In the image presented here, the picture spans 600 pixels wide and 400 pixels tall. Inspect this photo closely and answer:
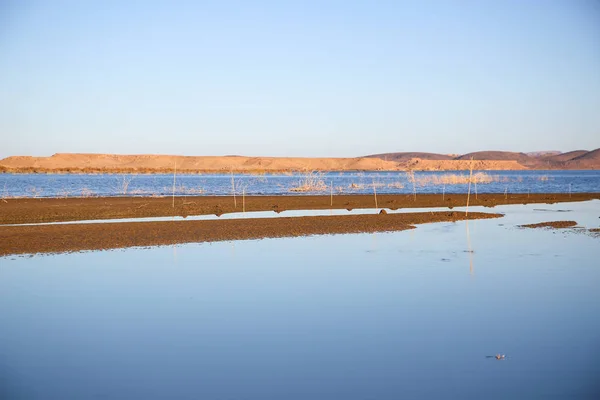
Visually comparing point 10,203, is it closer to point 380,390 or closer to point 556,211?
point 556,211

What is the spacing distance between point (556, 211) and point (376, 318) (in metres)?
27.3

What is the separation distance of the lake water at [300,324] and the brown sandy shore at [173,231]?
2039 mm

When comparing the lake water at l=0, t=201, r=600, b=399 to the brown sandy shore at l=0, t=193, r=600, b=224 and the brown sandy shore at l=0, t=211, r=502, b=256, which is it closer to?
the brown sandy shore at l=0, t=211, r=502, b=256

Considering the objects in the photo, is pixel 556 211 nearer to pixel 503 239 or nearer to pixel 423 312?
pixel 503 239

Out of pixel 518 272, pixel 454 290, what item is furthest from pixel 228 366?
pixel 518 272

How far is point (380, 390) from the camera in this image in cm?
740

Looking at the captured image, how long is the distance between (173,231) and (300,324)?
13576 mm

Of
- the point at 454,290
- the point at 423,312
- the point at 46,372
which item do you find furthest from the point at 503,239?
the point at 46,372

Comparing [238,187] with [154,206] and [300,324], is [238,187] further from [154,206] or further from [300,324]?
[300,324]

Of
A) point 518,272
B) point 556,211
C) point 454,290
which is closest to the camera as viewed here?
point 454,290

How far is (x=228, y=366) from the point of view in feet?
27.2

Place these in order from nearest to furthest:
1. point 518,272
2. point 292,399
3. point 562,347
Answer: point 292,399 < point 562,347 < point 518,272

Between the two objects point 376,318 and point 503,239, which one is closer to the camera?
point 376,318

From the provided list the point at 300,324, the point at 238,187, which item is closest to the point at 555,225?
the point at 300,324
